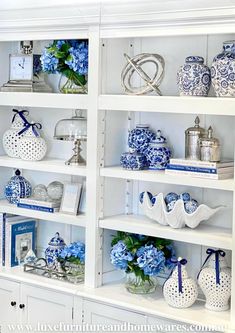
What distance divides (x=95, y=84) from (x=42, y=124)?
691 mm

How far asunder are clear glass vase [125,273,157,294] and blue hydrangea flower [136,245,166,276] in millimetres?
99

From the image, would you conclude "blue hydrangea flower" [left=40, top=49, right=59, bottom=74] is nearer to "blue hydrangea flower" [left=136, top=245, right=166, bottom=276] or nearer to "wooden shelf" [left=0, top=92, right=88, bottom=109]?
"wooden shelf" [left=0, top=92, right=88, bottom=109]

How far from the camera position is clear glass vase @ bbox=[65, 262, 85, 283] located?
320 cm

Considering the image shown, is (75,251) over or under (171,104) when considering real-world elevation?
under

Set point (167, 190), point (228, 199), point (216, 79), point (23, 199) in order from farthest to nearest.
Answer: point (23, 199), point (167, 190), point (228, 199), point (216, 79)

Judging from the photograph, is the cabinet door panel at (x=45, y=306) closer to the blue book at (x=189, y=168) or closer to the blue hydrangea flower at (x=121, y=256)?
the blue hydrangea flower at (x=121, y=256)

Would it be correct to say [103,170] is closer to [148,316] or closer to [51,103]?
[51,103]

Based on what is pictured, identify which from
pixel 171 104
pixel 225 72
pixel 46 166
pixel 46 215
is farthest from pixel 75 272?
pixel 225 72

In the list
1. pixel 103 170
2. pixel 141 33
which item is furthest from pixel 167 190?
pixel 141 33

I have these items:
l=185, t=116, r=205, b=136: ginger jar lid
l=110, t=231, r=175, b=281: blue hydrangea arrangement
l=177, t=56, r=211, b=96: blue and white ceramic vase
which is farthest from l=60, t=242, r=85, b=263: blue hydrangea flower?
l=177, t=56, r=211, b=96: blue and white ceramic vase

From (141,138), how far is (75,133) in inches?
15.4

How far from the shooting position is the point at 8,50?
367 centimetres

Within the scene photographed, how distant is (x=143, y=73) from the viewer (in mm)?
2998

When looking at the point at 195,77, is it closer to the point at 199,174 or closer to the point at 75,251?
the point at 199,174
